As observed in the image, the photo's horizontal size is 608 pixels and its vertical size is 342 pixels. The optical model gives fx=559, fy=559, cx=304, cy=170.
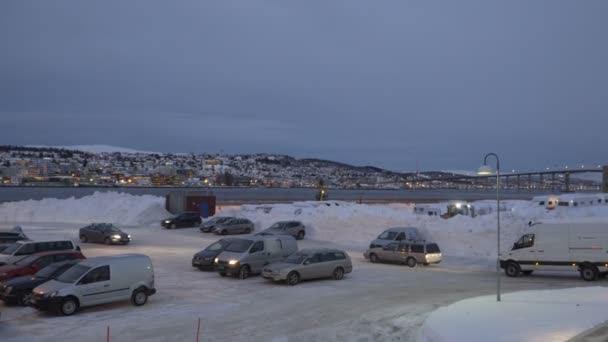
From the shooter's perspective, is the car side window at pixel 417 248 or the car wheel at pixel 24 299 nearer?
the car wheel at pixel 24 299

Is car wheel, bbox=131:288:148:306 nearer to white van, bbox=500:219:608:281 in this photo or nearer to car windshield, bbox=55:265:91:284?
car windshield, bbox=55:265:91:284

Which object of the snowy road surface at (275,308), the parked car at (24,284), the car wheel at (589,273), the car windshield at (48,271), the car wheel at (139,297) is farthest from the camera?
the car wheel at (589,273)

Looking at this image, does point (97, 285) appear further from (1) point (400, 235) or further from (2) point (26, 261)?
(1) point (400, 235)

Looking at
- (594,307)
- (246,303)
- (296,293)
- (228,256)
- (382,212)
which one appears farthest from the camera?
(382,212)

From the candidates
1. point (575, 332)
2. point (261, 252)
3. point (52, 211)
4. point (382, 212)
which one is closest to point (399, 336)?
point (575, 332)

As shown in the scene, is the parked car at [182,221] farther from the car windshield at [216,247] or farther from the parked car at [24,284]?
the parked car at [24,284]

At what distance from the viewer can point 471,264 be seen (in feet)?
97.9

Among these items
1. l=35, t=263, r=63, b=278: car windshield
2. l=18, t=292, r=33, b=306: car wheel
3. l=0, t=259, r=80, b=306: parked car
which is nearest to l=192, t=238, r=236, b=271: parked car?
l=0, t=259, r=80, b=306: parked car

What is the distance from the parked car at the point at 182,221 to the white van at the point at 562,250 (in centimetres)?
2955

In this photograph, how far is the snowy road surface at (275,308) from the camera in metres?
14.0

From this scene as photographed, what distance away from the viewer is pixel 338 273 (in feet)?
76.3

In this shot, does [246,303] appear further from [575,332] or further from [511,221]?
[511,221]

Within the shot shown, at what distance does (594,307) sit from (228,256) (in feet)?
46.0

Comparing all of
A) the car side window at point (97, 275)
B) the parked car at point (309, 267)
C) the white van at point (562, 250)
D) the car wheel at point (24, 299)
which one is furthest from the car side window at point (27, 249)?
the white van at point (562, 250)
